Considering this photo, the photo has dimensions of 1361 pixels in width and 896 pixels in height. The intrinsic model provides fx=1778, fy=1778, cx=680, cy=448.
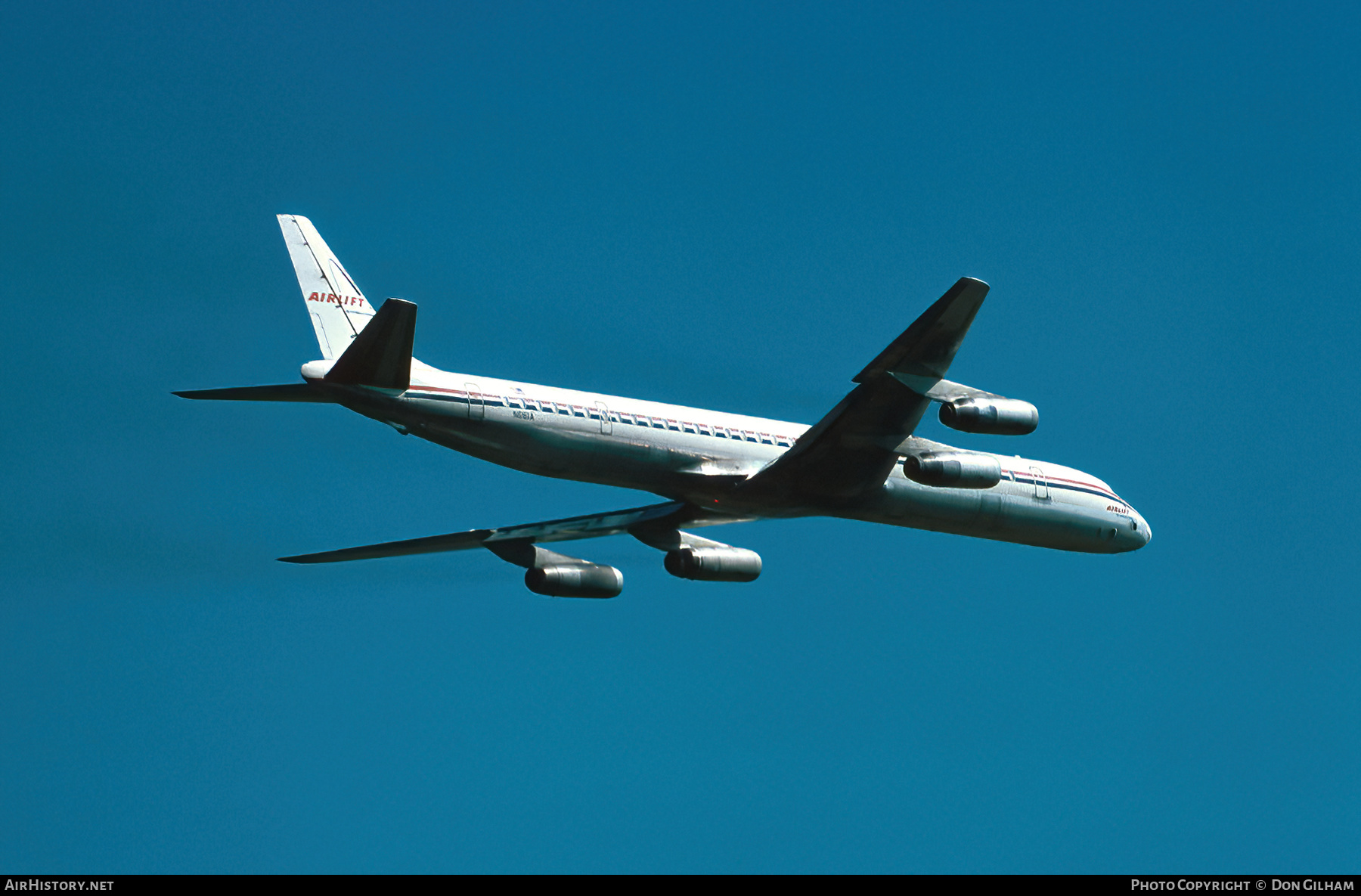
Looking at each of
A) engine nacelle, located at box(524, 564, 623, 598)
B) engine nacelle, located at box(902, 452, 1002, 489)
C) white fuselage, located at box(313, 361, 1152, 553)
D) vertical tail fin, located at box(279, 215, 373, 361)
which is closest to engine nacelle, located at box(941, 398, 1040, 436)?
engine nacelle, located at box(902, 452, 1002, 489)

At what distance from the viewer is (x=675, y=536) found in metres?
35.9

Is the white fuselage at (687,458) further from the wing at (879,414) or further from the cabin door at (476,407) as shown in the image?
the wing at (879,414)

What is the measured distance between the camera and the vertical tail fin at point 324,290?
106ft

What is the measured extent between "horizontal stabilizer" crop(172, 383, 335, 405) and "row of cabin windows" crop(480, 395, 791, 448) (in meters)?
2.85

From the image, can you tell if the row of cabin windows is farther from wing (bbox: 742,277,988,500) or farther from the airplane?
wing (bbox: 742,277,988,500)

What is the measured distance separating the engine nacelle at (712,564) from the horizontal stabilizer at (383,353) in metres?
7.45

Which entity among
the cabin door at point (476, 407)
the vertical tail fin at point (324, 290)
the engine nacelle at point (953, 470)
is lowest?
the cabin door at point (476, 407)

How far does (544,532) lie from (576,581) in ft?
4.13

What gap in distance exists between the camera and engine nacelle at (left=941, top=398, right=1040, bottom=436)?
30922 mm

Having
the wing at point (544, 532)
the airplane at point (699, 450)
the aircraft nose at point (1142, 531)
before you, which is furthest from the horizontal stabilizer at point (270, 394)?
the aircraft nose at point (1142, 531)

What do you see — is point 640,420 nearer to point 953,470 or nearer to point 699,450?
point 699,450
